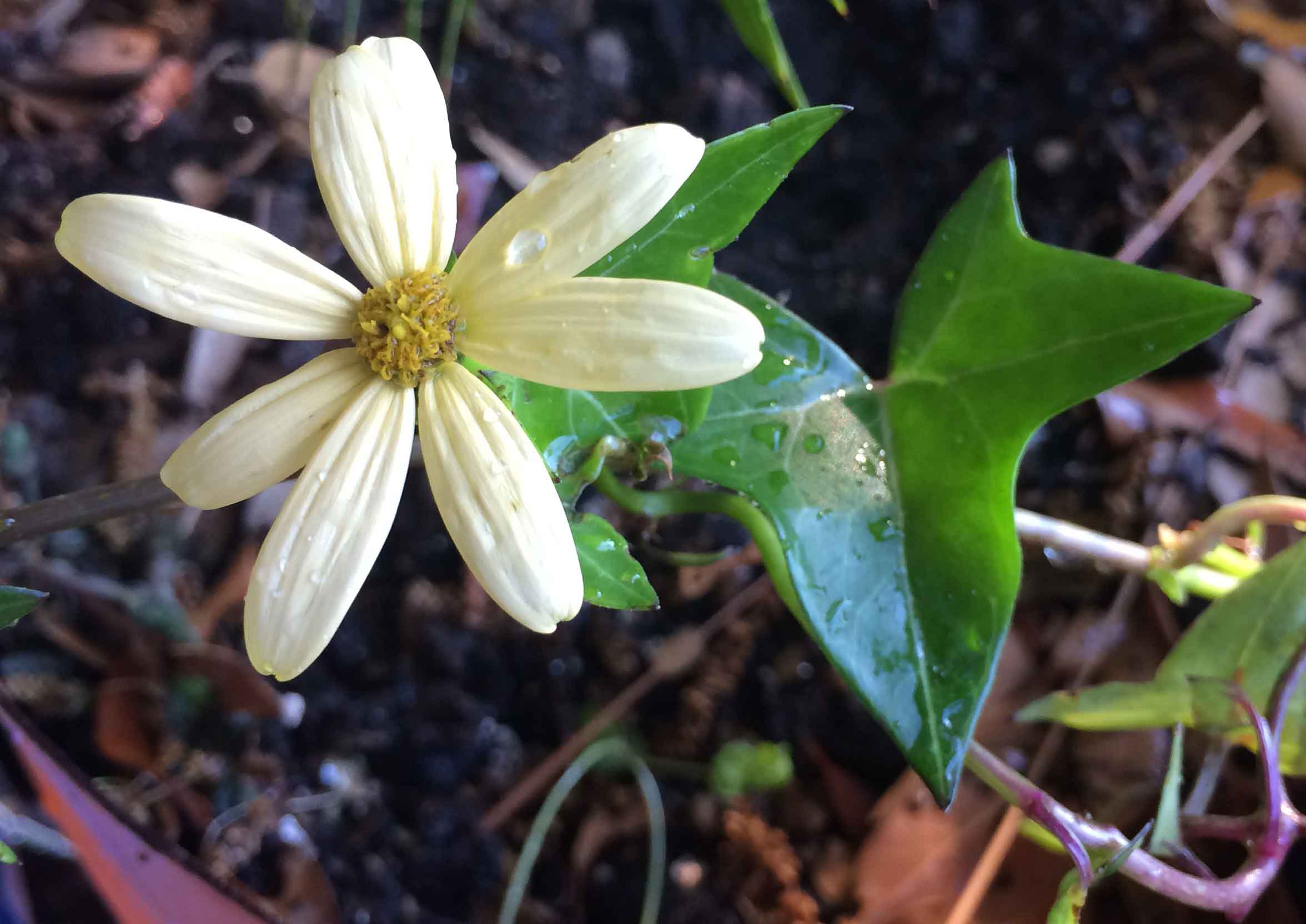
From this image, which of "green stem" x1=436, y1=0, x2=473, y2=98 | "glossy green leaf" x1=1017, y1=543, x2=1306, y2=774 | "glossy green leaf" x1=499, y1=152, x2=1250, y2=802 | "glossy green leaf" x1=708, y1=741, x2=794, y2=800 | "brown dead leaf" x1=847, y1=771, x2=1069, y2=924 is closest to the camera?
"glossy green leaf" x1=499, y1=152, x2=1250, y2=802

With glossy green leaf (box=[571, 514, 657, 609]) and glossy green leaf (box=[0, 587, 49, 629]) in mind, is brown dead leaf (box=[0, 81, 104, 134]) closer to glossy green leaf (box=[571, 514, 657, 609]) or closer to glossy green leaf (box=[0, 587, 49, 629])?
glossy green leaf (box=[0, 587, 49, 629])

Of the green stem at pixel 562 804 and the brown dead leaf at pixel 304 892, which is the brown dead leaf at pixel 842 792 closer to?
the green stem at pixel 562 804

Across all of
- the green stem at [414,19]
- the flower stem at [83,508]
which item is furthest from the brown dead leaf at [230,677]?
the green stem at [414,19]

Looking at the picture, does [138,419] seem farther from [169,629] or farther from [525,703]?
[525,703]

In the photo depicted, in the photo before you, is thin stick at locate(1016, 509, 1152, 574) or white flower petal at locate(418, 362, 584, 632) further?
thin stick at locate(1016, 509, 1152, 574)

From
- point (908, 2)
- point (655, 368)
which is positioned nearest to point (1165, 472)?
point (908, 2)

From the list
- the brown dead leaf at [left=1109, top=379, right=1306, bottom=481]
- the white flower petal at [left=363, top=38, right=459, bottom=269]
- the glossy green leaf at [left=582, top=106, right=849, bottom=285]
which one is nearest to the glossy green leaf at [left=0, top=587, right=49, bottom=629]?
the white flower petal at [left=363, top=38, right=459, bottom=269]

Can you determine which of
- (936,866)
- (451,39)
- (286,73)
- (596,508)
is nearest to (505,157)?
(451,39)
